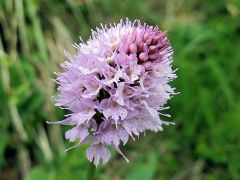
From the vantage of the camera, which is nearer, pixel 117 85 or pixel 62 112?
pixel 117 85

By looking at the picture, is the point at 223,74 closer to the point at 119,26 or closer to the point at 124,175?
the point at 124,175

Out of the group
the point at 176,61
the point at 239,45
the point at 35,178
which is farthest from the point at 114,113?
the point at 239,45

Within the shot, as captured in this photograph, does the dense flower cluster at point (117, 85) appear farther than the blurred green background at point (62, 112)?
No

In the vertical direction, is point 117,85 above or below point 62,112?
below

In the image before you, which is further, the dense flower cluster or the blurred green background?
the blurred green background
